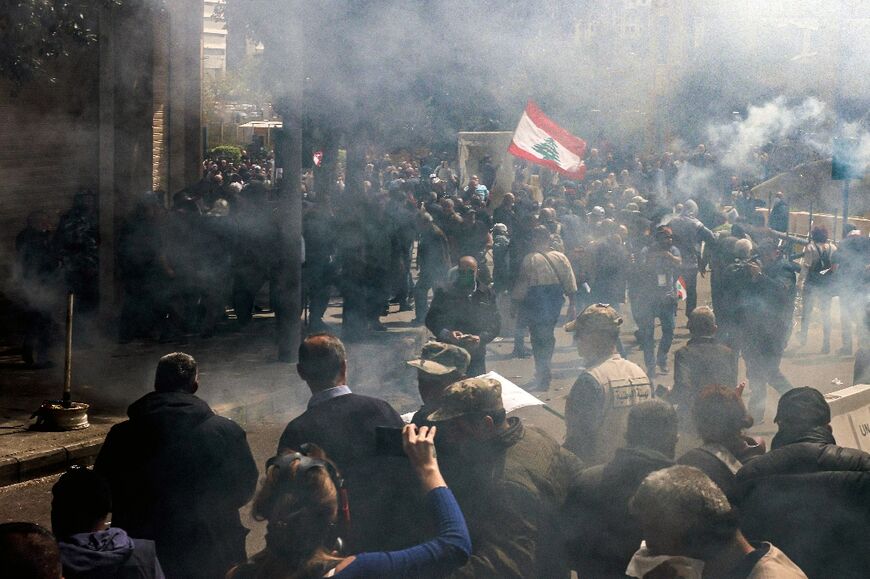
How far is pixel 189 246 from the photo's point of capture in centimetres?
1096

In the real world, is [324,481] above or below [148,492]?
above

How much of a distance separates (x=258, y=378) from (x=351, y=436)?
18.0 feet

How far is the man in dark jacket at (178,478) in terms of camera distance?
3.91m

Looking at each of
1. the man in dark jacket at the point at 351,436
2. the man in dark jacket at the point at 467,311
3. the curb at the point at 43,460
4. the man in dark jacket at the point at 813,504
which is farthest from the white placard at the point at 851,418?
the curb at the point at 43,460

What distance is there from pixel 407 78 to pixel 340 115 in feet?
4.05

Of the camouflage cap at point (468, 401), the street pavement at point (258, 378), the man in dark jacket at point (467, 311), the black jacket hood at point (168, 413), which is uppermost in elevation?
the camouflage cap at point (468, 401)

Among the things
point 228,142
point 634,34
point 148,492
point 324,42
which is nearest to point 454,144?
point 634,34

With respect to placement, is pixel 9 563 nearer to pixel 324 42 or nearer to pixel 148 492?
pixel 148 492

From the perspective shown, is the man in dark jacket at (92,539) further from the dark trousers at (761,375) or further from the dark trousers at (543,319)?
the dark trousers at (543,319)

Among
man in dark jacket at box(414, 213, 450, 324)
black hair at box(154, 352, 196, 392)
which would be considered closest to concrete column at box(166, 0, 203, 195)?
man in dark jacket at box(414, 213, 450, 324)

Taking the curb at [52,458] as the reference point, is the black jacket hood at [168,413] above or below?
above

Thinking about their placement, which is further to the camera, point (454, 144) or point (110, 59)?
point (454, 144)

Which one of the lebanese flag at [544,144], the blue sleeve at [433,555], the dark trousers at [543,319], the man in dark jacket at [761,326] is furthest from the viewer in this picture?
the lebanese flag at [544,144]

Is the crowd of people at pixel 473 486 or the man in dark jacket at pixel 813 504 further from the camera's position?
the man in dark jacket at pixel 813 504
